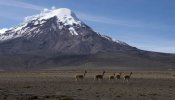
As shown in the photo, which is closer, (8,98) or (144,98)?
(8,98)

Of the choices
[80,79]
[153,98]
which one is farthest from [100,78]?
[153,98]

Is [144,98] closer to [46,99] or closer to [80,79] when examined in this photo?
[46,99]

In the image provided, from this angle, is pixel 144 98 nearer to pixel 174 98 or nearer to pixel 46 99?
pixel 174 98

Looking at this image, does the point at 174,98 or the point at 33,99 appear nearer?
the point at 33,99

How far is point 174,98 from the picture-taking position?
2573 cm

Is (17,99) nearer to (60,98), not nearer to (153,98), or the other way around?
(60,98)

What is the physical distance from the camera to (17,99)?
23266 mm

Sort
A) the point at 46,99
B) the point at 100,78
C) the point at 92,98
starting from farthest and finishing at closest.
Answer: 1. the point at 100,78
2. the point at 92,98
3. the point at 46,99

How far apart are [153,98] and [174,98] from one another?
119 centimetres

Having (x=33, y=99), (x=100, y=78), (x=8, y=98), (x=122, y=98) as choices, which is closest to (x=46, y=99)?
(x=33, y=99)

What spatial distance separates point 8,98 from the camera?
77.7 ft

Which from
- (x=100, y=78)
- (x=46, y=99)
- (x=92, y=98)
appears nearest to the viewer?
(x=46, y=99)

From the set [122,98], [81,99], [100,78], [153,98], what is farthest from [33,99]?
[100,78]

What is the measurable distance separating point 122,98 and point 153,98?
1764 mm
